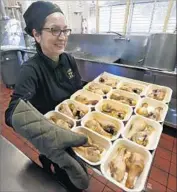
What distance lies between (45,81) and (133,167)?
64cm

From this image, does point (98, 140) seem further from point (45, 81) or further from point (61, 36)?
point (61, 36)

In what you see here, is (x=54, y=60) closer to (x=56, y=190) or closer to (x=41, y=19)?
(x=41, y=19)

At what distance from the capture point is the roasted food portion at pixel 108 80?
44.5 inches

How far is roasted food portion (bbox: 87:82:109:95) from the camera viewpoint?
3.35 ft

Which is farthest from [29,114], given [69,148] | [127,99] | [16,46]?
[16,46]

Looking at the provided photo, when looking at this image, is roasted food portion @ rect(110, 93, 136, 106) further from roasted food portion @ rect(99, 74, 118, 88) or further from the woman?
the woman

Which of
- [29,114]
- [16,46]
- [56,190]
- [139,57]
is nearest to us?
[29,114]

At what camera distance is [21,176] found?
69cm

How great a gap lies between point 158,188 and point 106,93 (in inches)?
34.9

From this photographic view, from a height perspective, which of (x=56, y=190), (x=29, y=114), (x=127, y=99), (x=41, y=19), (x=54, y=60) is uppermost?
(x=41, y=19)

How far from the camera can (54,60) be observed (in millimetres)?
925

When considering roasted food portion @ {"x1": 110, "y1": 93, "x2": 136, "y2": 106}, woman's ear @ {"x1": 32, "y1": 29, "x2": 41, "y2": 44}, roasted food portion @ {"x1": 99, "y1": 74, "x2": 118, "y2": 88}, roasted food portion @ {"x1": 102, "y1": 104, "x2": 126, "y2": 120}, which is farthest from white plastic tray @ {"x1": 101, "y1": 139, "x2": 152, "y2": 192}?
woman's ear @ {"x1": 32, "y1": 29, "x2": 41, "y2": 44}

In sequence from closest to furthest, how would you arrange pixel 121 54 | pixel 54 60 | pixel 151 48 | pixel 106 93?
1. pixel 54 60
2. pixel 106 93
3. pixel 151 48
4. pixel 121 54

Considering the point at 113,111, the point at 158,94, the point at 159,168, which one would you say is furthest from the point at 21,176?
the point at 159,168
